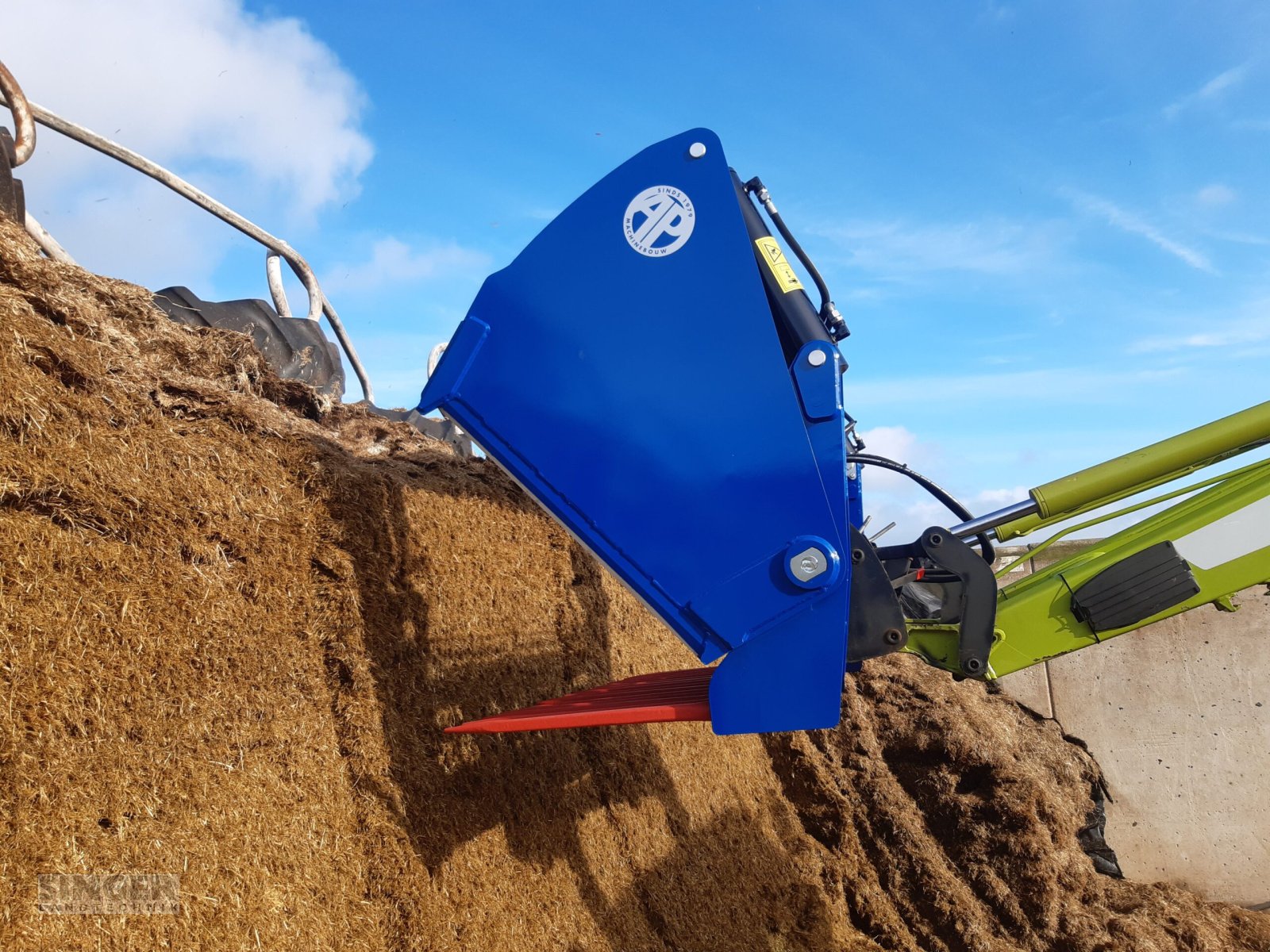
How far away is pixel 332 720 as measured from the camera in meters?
3.21

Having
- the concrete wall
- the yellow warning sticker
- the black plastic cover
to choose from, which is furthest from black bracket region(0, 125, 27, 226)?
the concrete wall

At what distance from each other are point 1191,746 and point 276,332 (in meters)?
6.29

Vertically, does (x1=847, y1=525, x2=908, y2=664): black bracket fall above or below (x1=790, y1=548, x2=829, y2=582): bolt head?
below

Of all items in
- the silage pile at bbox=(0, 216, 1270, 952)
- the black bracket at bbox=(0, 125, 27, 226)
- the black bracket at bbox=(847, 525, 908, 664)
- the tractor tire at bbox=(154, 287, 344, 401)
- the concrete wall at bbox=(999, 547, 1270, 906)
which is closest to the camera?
the silage pile at bbox=(0, 216, 1270, 952)

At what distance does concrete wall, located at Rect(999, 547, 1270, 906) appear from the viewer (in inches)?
241

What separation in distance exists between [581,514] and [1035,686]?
208 inches

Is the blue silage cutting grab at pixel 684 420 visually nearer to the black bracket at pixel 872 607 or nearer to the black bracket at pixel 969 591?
the black bracket at pixel 872 607

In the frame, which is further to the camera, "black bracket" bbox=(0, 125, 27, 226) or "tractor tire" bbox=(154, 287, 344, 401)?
"tractor tire" bbox=(154, 287, 344, 401)

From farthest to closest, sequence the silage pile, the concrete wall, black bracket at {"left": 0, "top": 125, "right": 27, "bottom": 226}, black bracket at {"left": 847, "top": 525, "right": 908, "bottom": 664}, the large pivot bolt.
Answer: the concrete wall, black bracket at {"left": 0, "top": 125, "right": 27, "bottom": 226}, black bracket at {"left": 847, "top": 525, "right": 908, "bottom": 664}, the large pivot bolt, the silage pile

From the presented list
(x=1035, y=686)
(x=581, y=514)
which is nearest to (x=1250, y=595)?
(x=1035, y=686)

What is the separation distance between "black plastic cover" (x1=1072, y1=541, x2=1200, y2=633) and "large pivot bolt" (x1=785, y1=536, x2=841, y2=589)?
122 centimetres

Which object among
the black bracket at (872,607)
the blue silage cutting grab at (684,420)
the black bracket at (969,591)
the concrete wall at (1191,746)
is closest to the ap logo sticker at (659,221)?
the blue silage cutting grab at (684,420)

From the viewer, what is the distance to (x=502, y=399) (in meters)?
2.96

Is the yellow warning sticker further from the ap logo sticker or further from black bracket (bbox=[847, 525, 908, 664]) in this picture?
black bracket (bbox=[847, 525, 908, 664])
